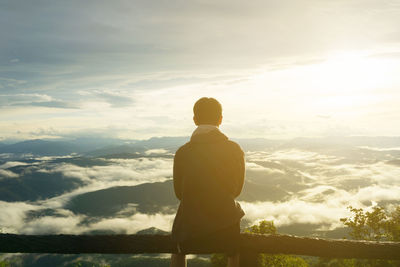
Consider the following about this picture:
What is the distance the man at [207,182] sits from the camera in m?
4.49

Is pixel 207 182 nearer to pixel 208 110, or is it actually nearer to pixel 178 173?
pixel 178 173

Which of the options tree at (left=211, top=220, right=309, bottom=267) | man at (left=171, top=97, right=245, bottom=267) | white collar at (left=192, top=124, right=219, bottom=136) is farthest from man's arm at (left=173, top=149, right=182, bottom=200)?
tree at (left=211, top=220, right=309, bottom=267)

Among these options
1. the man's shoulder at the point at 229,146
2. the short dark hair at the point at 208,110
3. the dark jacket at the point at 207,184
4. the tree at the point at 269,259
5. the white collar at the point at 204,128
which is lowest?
the tree at the point at 269,259

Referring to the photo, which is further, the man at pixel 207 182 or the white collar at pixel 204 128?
the white collar at pixel 204 128

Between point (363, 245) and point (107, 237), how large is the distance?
5.52 meters

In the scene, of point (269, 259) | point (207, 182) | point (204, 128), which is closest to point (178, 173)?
point (207, 182)

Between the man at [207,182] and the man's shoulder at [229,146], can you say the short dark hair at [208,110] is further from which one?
the man's shoulder at [229,146]

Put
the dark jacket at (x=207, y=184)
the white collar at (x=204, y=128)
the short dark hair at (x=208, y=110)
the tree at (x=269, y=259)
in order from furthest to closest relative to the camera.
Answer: the tree at (x=269, y=259)
the short dark hair at (x=208, y=110)
the white collar at (x=204, y=128)
the dark jacket at (x=207, y=184)

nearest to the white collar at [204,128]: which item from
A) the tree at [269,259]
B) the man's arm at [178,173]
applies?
the man's arm at [178,173]

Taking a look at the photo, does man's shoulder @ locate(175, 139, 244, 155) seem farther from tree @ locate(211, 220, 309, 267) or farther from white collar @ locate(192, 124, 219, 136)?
tree @ locate(211, 220, 309, 267)

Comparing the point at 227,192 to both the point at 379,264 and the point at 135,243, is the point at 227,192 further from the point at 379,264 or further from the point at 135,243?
the point at 379,264

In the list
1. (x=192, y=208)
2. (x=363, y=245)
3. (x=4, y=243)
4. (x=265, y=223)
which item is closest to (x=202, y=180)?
(x=192, y=208)

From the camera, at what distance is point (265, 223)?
41469 millimetres

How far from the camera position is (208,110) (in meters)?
4.79
